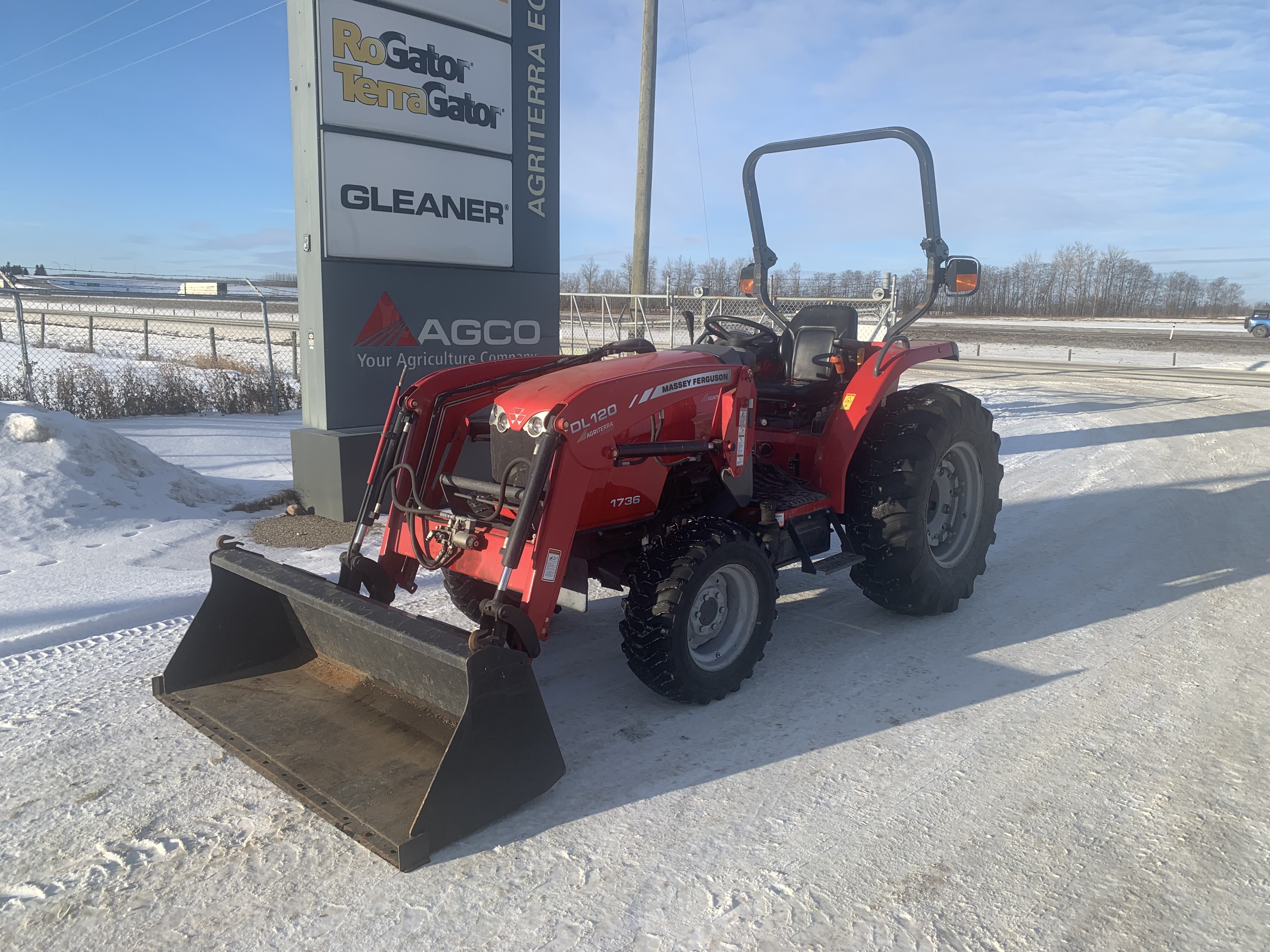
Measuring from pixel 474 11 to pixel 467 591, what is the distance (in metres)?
5.02

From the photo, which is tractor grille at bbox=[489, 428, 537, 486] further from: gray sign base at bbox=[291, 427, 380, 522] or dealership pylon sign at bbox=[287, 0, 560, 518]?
dealership pylon sign at bbox=[287, 0, 560, 518]

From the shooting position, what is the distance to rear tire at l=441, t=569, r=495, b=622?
4.04 metres

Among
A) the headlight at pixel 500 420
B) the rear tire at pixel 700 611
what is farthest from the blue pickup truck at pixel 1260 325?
the headlight at pixel 500 420

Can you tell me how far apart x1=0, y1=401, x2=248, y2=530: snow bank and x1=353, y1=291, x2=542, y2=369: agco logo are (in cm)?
165

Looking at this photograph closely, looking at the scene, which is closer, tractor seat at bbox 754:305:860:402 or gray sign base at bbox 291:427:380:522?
tractor seat at bbox 754:305:860:402

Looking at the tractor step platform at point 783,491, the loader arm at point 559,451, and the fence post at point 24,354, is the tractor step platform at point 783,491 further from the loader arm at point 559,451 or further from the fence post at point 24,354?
the fence post at point 24,354

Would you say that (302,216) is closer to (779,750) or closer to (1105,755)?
(779,750)

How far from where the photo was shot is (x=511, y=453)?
3574 millimetres

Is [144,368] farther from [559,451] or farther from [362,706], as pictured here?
[559,451]

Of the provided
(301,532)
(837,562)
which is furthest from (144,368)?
(837,562)

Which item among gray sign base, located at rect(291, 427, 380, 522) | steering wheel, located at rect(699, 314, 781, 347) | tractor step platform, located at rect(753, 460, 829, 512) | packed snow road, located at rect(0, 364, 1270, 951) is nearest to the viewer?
packed snow road, located at rect(0, 364, 1270, 951)

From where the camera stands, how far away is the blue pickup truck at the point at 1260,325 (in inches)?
1367

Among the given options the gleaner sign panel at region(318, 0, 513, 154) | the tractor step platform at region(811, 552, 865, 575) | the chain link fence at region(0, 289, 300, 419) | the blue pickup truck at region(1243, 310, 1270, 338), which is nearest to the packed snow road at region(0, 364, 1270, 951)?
the tractor step platform at region(811, 552, 865, 575)

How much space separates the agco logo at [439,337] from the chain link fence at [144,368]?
3.57ft
